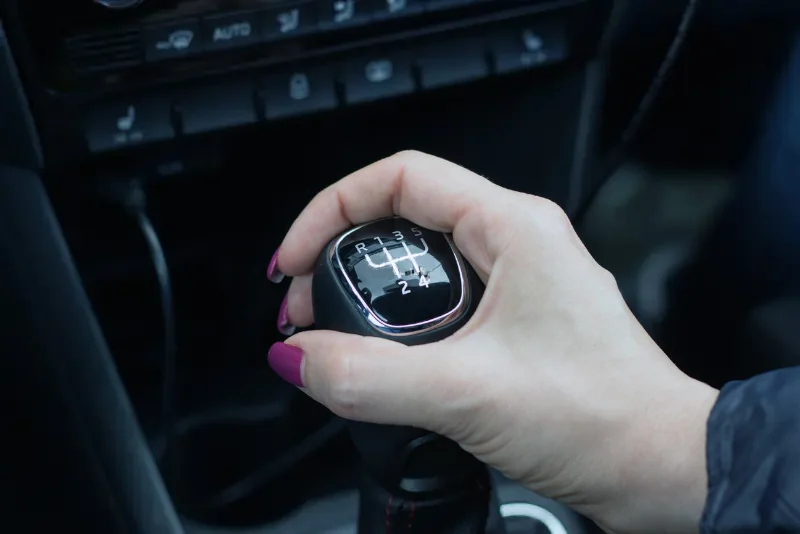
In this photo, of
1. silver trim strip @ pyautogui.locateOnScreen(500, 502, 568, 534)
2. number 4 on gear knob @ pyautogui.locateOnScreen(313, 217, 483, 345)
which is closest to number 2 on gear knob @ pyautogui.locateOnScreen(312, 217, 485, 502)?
number 4 on gear knob @ pyautogui.locateOnScreen(313, 217, 483, 345)

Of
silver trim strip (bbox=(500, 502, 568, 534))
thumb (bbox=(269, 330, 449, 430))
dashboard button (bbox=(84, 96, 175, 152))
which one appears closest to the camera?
thumb (bbox=(269, 330, 449, 430))

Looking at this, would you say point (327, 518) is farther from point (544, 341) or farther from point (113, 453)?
point (544, 341)

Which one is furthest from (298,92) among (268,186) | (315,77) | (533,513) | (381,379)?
(533,513)

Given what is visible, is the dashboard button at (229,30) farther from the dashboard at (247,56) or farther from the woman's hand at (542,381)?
the woman's hand at (542,381)

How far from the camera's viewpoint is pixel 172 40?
1.78ft

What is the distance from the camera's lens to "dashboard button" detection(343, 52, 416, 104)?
632mm

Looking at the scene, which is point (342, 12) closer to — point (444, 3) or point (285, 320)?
point (444, 3)

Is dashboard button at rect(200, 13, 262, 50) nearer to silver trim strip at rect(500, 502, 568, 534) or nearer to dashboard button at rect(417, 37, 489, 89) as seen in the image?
dashboard button at rect(417, 37, 489, 89)

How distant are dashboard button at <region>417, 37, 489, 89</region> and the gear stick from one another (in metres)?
0.16

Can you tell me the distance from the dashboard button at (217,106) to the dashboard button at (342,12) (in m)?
0.07

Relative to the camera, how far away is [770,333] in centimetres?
82

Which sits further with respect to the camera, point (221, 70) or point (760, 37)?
point (760, 37)

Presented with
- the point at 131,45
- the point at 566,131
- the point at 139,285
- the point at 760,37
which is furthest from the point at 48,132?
the point at 760,37

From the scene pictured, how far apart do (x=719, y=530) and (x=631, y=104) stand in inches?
17.4
